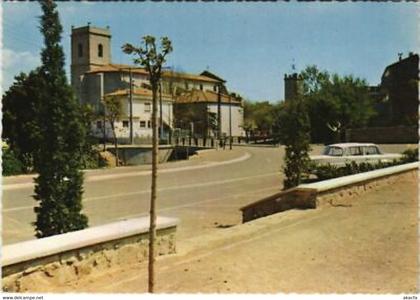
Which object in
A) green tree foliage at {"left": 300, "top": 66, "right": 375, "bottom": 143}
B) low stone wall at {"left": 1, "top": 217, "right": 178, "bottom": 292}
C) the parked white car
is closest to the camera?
low stone wall at {"left": 1, "top": 217, "right": 178, "bottom": 292}

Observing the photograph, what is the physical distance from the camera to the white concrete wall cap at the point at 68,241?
4527mm

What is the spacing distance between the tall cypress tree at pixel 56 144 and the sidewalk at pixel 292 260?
129 centimetres

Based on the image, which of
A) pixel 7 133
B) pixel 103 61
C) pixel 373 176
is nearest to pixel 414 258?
pixel 373 176

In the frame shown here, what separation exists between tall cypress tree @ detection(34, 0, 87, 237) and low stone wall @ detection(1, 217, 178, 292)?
0.91 metres

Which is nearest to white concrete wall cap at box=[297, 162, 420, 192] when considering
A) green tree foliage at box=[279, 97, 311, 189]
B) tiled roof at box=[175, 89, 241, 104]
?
green tree foliage at box=[279, 97, 311, 189]

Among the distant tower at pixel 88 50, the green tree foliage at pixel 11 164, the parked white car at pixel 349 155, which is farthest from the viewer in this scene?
the distant tower at pixel 88 50

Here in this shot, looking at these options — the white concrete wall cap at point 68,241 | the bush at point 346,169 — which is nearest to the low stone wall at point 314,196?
the bush at point 346,169

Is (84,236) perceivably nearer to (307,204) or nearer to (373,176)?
(307,204)

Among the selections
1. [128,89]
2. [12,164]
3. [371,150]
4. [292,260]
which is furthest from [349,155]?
[128,89]

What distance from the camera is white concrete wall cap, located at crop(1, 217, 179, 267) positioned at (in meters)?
4.53

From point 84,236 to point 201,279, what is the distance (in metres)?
1.25

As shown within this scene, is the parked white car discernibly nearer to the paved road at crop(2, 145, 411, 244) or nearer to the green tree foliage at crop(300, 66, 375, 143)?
the paved road at crop(2, 145, 411, 244)

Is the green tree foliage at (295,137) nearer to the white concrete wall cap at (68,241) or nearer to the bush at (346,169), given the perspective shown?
the bush at (346,169)

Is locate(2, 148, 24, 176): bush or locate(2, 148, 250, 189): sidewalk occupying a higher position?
locate(2, 148, 24, 176): bush
